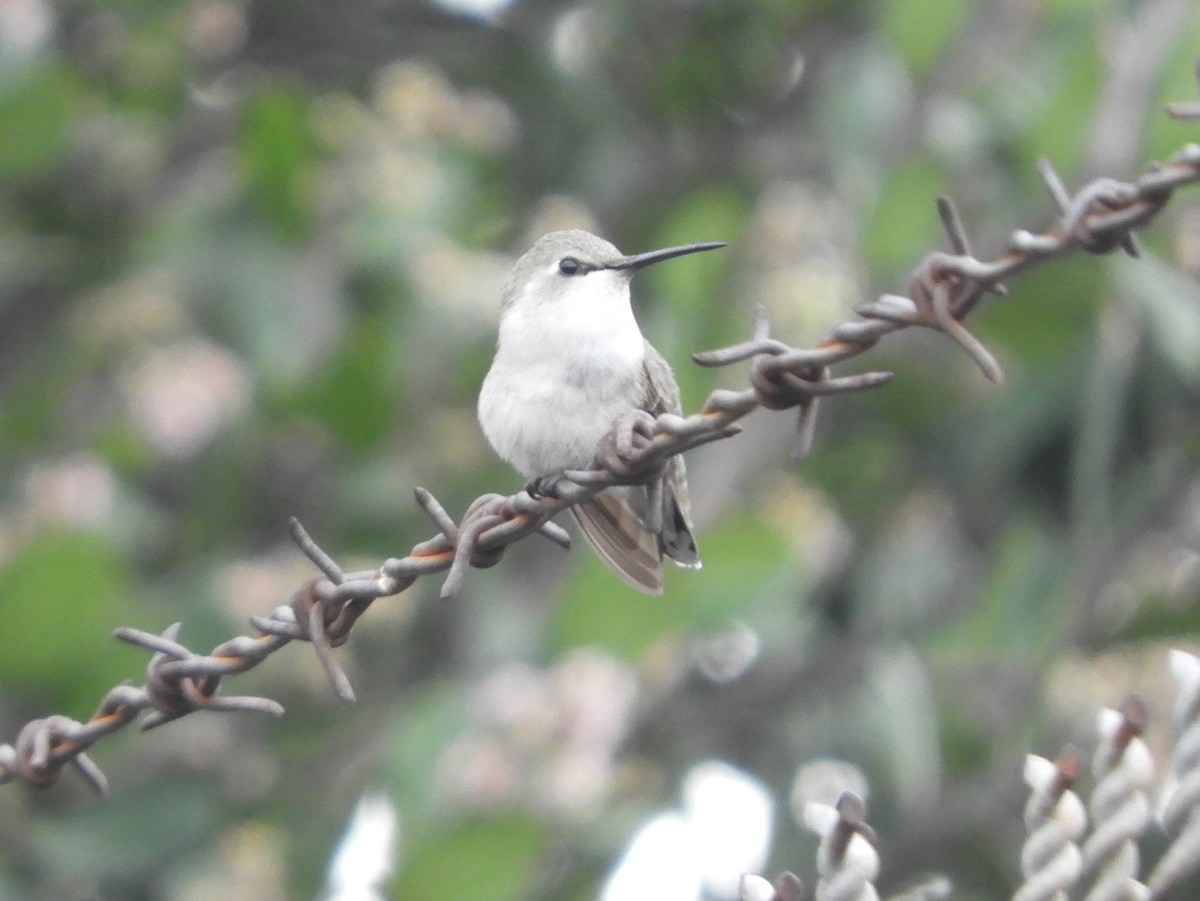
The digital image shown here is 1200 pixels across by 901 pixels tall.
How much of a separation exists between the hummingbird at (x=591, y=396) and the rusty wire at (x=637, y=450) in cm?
97

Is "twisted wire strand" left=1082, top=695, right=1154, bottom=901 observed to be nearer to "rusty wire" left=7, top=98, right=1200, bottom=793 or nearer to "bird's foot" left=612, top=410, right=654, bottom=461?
Answer: "rusty wire" left=7, top=98, right=1200, bottom=793

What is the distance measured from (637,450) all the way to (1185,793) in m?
0.82

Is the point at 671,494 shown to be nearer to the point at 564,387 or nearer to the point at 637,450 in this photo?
the point at 564,387

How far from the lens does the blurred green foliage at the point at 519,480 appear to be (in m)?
5.70

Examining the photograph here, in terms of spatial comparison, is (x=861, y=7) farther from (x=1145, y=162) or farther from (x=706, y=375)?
(x=706, y=375)

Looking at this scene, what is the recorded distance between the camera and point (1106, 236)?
6.42ft

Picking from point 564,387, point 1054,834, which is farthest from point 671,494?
point 1054,834

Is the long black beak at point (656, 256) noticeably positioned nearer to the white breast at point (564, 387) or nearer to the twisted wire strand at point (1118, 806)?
the white breast at point (564, 387)

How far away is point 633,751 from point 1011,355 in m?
2.04

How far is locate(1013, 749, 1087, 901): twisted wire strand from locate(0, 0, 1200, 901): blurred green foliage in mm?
3180

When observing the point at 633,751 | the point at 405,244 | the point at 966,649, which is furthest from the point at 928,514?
the point at 405,244

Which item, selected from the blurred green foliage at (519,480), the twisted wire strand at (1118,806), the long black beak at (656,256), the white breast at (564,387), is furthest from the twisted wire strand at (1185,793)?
the blurred green foliage at (519,480)

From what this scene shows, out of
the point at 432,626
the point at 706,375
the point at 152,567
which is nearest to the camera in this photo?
the point at 706,375

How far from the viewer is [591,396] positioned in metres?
3.70
